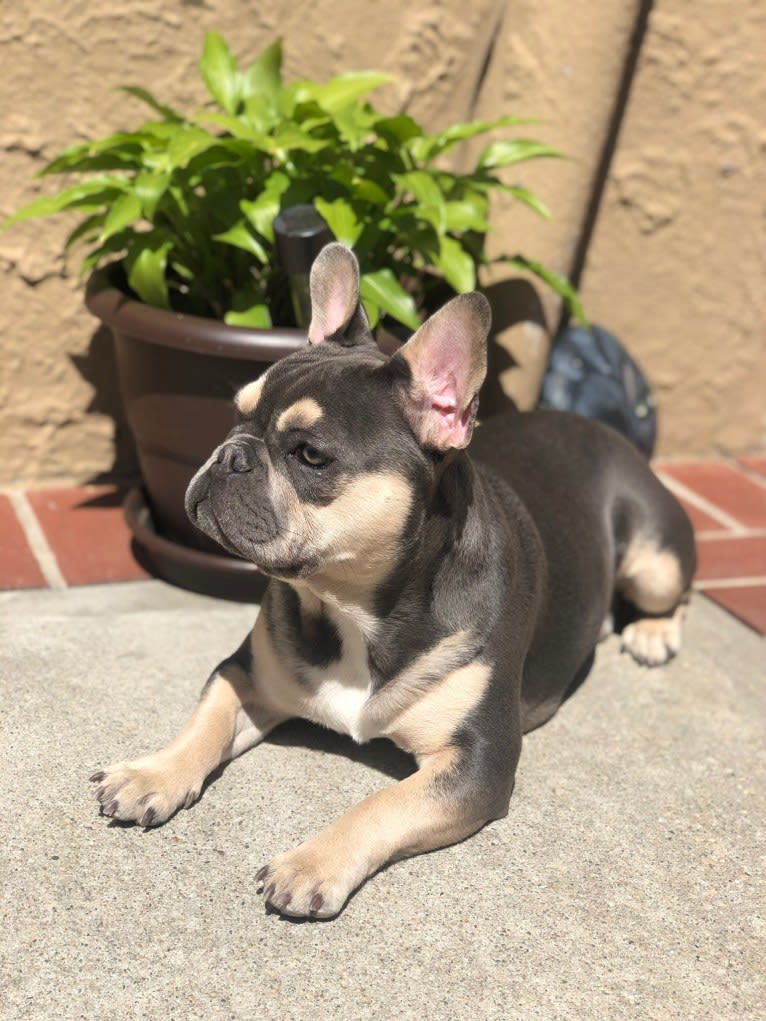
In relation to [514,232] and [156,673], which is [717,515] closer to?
[514,232]

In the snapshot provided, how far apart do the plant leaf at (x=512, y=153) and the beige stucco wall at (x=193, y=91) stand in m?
0.51

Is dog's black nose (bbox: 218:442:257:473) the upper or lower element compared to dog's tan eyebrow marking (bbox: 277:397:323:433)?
lower

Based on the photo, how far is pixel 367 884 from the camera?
289 cm

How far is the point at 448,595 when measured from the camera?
3.10 meters

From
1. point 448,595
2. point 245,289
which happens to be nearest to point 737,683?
point 448,595

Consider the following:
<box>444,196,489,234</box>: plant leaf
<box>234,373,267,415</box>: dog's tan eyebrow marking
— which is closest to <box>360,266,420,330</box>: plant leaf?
<box>444,196,489,234</box>: plant leaf

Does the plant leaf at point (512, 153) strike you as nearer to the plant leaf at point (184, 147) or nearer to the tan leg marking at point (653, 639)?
the plant leaf at point (184, 147)

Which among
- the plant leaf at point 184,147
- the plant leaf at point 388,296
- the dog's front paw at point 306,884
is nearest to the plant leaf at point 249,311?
the plant leaf at point 388,296

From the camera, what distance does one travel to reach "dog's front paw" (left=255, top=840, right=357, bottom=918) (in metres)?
2.67

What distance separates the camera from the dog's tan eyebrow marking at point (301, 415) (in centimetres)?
281

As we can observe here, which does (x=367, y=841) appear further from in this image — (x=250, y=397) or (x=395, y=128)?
(x=395, y=128)

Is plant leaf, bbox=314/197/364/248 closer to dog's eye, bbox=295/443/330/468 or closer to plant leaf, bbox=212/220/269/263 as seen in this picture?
plant leaf, bbox=212/220/269/263

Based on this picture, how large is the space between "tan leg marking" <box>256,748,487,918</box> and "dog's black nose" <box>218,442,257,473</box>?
869 millimetres

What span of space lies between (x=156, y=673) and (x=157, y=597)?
0.62 meters
